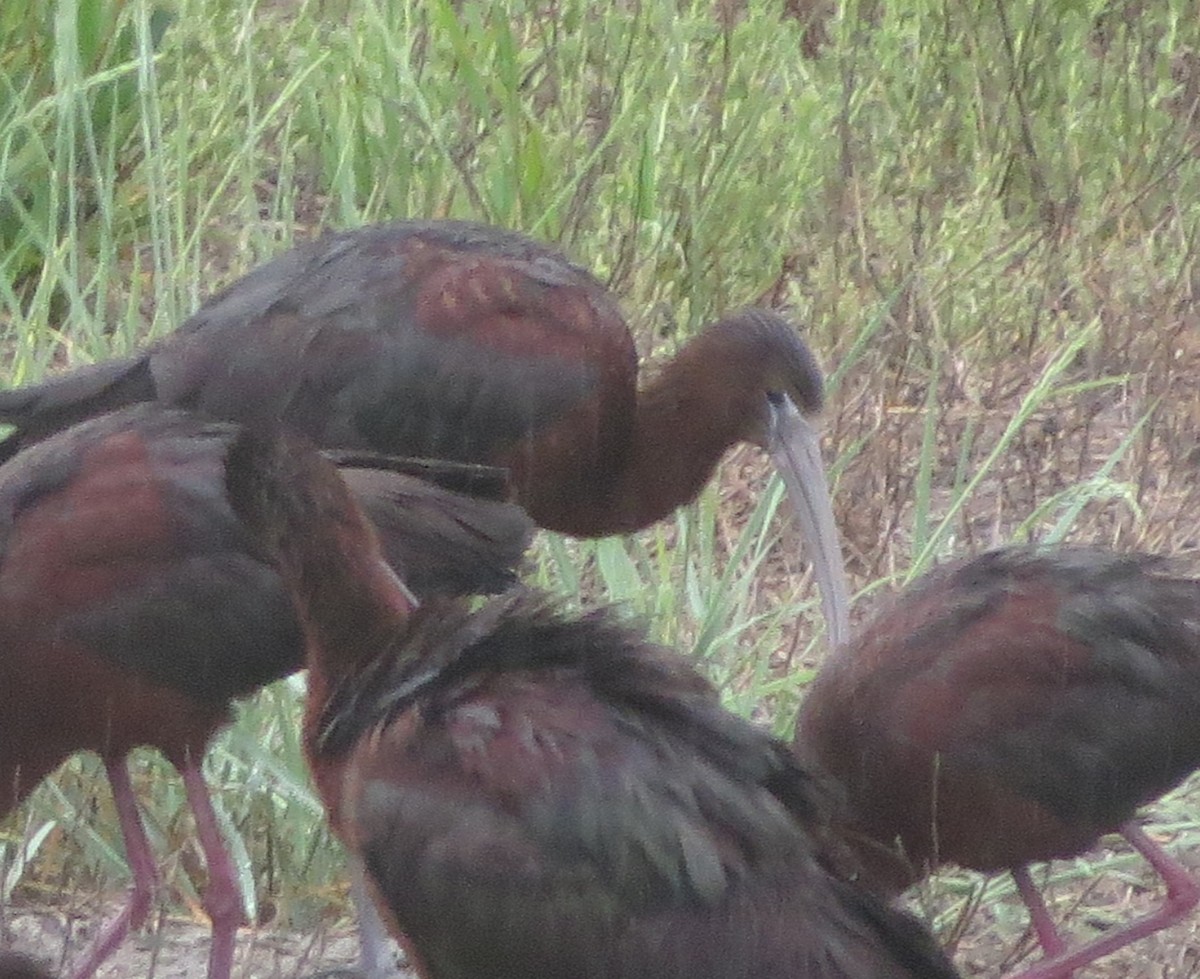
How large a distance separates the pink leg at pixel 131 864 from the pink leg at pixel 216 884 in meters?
0.10

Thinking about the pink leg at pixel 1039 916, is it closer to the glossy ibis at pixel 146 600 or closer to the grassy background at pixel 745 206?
the grassy background at pixel 745 206

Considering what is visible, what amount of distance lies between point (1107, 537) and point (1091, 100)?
240 cm

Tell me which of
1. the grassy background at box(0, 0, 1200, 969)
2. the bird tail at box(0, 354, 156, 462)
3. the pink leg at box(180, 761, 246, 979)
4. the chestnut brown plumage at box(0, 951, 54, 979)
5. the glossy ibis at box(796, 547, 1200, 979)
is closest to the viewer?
the chestnut brown plumage at box(0, 951, 54, 979)

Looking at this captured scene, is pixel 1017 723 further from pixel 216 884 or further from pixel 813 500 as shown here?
pixel 216 884

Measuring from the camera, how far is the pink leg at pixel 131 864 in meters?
4.48

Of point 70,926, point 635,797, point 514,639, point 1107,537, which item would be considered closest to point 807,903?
point 635,797

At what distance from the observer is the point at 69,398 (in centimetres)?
A: 515

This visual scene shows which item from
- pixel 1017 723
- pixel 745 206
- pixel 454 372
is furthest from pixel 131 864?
pixel 745 206

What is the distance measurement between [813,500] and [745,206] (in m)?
1.83

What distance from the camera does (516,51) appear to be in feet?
23.2

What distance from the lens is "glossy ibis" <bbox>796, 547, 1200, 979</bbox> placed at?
14.1 feet

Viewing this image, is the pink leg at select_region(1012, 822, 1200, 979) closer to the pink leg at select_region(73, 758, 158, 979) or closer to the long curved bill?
the long curved bill

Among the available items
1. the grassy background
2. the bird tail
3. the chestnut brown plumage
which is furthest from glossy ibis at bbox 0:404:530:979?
the chestnut brown plumage

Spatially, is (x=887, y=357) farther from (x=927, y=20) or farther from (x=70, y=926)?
(x=70, y=926)
